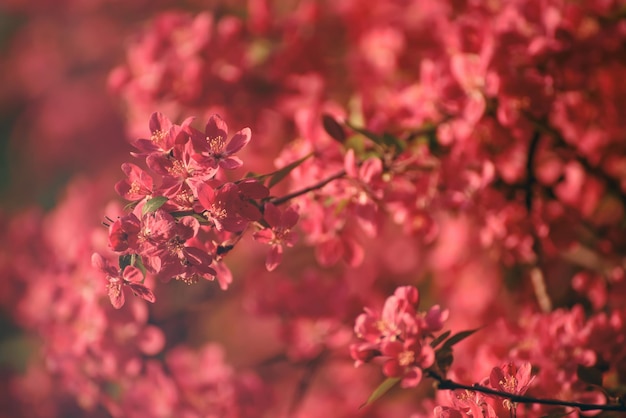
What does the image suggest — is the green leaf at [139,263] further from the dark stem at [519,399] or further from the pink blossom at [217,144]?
the dark stem at [519,399]

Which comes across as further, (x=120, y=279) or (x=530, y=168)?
(x=530, y=168)

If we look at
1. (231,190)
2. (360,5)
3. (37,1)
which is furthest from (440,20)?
(37,1)

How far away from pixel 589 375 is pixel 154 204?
39 cm

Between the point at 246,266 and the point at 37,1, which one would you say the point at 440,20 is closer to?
the point at 246,266

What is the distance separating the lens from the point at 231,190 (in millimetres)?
471

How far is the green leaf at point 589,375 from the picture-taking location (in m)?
0.56

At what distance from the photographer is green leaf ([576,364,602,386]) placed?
0.56 m

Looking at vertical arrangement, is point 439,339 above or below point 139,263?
below

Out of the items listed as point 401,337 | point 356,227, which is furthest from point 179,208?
point 356,227

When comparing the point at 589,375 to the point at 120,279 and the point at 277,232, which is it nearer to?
the point at 277,232

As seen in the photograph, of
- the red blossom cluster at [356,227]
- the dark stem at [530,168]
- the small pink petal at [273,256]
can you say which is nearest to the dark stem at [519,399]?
the red blossom cluster at [356,227]

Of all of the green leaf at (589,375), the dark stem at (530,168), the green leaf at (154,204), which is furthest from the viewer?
the dark stem at (530,168)

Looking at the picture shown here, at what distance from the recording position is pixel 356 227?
2.54 feet

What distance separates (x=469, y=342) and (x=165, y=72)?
1.63ft
